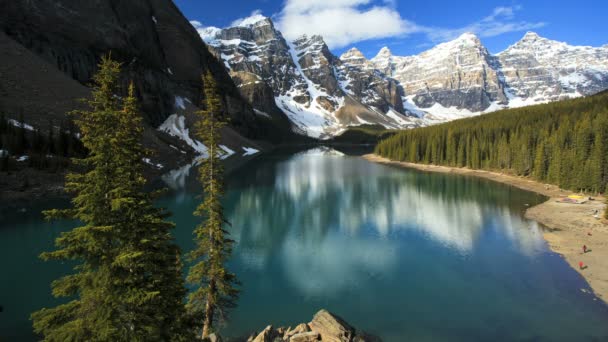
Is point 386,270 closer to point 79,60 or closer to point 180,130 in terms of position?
point 79,60

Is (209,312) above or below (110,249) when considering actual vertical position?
below

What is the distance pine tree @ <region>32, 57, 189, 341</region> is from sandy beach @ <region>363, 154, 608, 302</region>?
31471 mm

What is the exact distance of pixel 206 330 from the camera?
16922mm

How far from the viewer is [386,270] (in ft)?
108

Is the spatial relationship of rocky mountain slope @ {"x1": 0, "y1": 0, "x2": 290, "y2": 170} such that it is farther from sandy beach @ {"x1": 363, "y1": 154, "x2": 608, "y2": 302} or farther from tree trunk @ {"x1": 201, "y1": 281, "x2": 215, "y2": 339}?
sandy beach @ {"x1": 363, "y1": 154, "x2": 608, "y2": 302}

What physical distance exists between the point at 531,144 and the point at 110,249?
4075 inches

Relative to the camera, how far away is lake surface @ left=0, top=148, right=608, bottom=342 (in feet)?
75.7

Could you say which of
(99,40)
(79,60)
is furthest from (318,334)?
(99,40)

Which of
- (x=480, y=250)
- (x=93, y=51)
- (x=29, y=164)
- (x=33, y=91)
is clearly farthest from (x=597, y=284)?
(x=93, y=51)

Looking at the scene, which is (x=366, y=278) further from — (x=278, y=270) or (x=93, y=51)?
(x=93, y=51)

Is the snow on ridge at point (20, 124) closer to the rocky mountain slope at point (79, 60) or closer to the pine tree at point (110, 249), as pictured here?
the rocky mountain slope at point (79, 60)

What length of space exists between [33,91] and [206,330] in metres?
87.6

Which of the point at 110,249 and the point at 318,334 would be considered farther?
the point at 318,334

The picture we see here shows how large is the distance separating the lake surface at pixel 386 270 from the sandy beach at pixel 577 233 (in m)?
1.27
